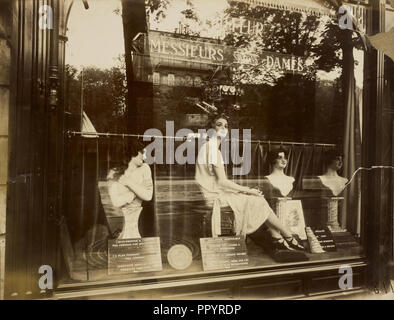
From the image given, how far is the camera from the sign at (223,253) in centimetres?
453

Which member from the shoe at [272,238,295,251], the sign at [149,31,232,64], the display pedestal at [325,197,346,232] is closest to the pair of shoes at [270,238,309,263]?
the shoe at [272,238,295,251]

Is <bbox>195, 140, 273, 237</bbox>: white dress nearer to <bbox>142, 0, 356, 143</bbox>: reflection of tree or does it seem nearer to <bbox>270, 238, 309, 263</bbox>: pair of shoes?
<bbox>270, 238, 309, 263</bbox>: pair of shoes

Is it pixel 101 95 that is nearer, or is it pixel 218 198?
pixel 101 95

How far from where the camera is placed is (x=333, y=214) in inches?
202

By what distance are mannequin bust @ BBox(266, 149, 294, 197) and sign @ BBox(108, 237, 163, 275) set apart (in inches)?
68.4

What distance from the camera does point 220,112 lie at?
15.2 ft

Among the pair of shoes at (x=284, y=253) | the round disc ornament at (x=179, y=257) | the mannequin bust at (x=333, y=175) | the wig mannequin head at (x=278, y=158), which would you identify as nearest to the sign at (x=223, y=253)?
the round disc ornament at (x=179, y=257)

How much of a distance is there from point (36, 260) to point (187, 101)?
2.55 m

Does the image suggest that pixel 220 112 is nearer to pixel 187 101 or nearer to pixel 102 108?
pixel 187 101

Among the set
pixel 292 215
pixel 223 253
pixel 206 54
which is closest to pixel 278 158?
pixel 292 215

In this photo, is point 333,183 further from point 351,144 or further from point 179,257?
point 179,257

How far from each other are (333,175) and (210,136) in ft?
6.34

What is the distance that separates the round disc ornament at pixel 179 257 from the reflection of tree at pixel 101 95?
161 cm
